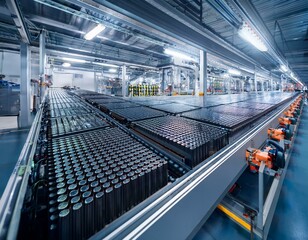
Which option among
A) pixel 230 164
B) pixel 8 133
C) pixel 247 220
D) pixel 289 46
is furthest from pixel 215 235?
pixel 289 46

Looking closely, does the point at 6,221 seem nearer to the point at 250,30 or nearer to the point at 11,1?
the point at 11,1

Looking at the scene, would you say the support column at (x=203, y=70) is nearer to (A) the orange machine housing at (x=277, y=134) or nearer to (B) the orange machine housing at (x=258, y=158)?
(A) the orange machine housing at (x=277, y=134)

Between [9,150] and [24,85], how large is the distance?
2.60m

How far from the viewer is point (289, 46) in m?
7.08

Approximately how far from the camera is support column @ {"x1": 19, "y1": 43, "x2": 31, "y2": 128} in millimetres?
4453

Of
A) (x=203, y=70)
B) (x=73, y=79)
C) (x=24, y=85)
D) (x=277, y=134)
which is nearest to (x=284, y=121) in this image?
(x=277, y=134)

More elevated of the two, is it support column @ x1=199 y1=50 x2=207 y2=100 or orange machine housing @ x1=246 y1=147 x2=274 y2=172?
support column @ x1=199 y1=50 x2=207 y2=100

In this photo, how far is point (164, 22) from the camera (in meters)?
2.11

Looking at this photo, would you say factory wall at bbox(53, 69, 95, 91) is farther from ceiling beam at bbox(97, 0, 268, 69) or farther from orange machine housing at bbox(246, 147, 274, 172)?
orange machine housing at bbox(246, 147, 274, 172)

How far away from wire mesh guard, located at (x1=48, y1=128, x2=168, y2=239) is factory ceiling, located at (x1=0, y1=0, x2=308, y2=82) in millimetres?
1777

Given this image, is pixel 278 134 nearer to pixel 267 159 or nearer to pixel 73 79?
pixel 267 159

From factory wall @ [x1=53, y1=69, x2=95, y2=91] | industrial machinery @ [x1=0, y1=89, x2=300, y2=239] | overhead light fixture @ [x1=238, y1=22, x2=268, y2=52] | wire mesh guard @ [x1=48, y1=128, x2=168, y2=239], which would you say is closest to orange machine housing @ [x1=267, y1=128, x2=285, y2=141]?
industrial machinery @ [x1=0, y1=89, x2=300, y2=239]

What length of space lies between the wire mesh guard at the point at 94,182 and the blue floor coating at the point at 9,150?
2095 mm

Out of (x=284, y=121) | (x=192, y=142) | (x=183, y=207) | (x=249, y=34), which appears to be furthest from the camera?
(x=249, y=34)
